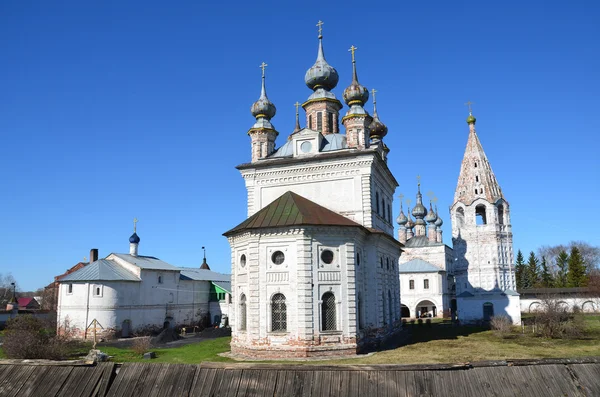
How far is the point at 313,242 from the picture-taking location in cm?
1938

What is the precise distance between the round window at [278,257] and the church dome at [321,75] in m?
11.9

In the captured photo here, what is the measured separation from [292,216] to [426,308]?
33634 mm

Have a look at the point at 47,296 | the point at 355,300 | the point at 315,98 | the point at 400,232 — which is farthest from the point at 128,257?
the point at 400,232

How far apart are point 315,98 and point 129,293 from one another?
17.4 metres

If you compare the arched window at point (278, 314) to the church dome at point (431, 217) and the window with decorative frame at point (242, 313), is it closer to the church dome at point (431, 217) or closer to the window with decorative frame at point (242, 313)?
the window with decorative frame at point (242, 313)

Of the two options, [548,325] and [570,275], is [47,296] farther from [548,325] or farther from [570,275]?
[570,275]

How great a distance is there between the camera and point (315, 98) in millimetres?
26938

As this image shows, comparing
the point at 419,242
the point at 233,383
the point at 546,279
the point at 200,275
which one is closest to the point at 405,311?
the point at 419,242

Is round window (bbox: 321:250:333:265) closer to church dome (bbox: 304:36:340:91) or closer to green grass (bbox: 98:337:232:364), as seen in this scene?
green grass (bbox: 98:337:232:364)

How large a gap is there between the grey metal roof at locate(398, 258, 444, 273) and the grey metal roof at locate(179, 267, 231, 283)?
59.3ft

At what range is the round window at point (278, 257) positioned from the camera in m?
19.6

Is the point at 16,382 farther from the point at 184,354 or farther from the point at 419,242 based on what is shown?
the point at 419,242

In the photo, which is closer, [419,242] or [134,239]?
[134,239]

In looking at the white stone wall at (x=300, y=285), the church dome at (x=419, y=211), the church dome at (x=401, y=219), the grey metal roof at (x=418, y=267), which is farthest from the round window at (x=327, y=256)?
the church dome at (x=401, y=219)
